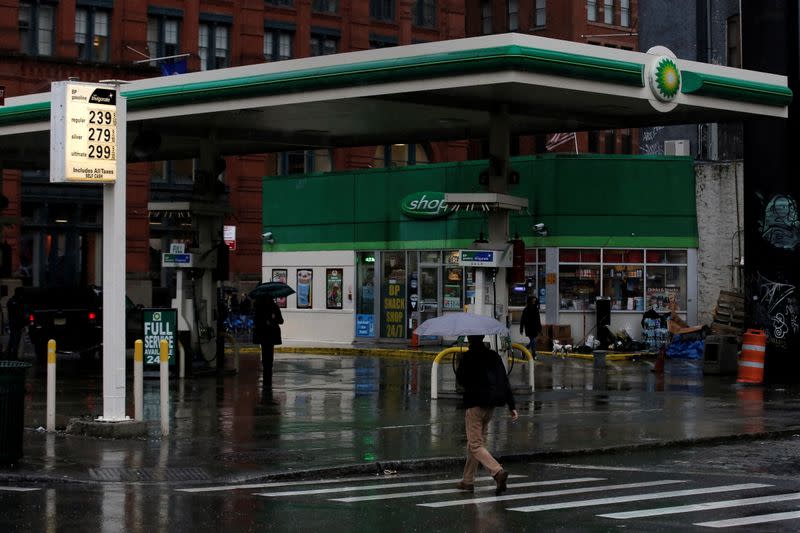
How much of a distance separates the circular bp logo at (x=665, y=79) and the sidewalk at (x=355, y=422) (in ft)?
18.6

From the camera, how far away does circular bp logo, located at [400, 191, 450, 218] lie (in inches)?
1682

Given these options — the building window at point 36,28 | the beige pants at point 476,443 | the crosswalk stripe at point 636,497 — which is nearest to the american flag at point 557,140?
the building window at point 36,28

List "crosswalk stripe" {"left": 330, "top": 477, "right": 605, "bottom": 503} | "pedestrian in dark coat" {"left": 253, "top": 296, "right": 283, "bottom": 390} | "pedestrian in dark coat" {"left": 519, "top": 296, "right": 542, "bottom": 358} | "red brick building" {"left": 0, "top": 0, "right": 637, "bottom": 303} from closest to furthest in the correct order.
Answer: "crosswalk stripe" {"left": 330, "top": 477, "right": 605, "bottom": 503}
"pedestrian in dark coat" {"left": 253, "top": 296, "right": 283, "bottom": 390}
"pedestrian in dark coat" {"left": 519, "top": 296, "right": 542, "bottom": 358}
"red brick building" {"left": 0, "top": 0, "right": 637, "bottom": 303}

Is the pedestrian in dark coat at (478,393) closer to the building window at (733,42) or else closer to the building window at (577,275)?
the building window at (577,275)

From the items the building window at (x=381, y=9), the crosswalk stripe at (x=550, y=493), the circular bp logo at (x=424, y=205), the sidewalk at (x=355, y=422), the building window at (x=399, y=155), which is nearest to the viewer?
the crosswalk stripe at (x=550, y=493)

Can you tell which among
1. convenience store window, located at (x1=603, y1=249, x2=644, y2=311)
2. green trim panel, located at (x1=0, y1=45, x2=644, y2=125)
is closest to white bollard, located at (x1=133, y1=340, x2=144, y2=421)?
green trim panel, located at (x1=0, y1=45, x2=644, y2=125)

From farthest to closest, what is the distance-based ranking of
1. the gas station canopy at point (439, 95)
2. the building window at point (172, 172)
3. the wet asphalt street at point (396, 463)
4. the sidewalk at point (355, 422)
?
the building window at point (172, 172), the gas station canopy at point (439, 95), the sidewalk at point (355, 422), the wet asphalt street at point (396, 463)

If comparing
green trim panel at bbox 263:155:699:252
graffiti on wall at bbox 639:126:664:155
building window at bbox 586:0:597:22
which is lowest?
green trim panel at bbox 263:155:699:252

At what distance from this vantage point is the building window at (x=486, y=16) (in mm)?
79438

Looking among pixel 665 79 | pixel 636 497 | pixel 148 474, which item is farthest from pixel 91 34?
pixel 636 497

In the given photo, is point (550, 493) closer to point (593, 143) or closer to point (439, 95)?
point (439, 95)

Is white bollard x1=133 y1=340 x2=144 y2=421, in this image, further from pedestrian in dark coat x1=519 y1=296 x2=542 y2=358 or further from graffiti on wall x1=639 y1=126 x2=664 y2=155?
graffiti on wall x1=639 y1=126 x2=664 y2=155

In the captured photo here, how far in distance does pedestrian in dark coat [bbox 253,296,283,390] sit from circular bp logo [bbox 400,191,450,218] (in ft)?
44.5

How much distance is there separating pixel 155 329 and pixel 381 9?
4957cm
